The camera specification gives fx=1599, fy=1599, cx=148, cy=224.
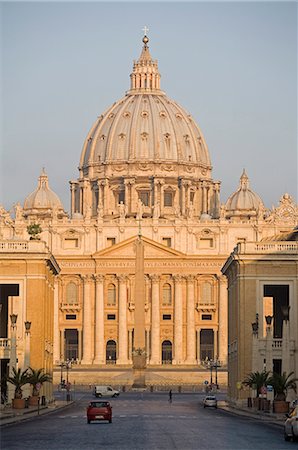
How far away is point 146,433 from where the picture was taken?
59406 millimetres

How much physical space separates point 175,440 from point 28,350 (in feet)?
160

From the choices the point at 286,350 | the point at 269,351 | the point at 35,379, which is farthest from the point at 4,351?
the point at 286,350

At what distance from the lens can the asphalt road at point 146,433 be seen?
5162 cm

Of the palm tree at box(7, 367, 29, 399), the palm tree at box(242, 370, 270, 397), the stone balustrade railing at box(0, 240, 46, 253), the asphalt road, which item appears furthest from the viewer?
the stone balustrade railing at box(0, 240, 46, 253)

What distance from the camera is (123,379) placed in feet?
566

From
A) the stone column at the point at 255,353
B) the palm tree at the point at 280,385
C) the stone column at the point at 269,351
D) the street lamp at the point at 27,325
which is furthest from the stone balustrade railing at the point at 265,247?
the palm tree at the point at 280,385

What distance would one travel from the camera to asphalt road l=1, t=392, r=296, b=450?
169 ft

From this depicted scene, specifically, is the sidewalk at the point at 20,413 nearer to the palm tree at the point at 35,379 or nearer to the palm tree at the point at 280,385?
the palm tree at the point at 35,379

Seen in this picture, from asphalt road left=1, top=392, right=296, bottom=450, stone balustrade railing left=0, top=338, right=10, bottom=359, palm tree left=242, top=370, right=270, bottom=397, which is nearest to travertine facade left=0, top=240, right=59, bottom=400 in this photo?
stone balustrade railing left=0, top=338, right=10, bottom=359

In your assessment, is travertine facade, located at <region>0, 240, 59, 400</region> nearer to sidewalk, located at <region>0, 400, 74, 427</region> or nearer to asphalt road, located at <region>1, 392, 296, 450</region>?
sidewalk, located at <region>0, 400, 74, 427</region>

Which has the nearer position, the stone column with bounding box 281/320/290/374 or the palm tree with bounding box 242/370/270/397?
the palm tree with bounding box 242/370/270/397

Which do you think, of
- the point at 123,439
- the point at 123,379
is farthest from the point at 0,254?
the point at 123,379

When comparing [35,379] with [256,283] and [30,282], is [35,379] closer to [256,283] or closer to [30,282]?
[30,282]

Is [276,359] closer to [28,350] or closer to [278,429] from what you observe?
[28,350]
